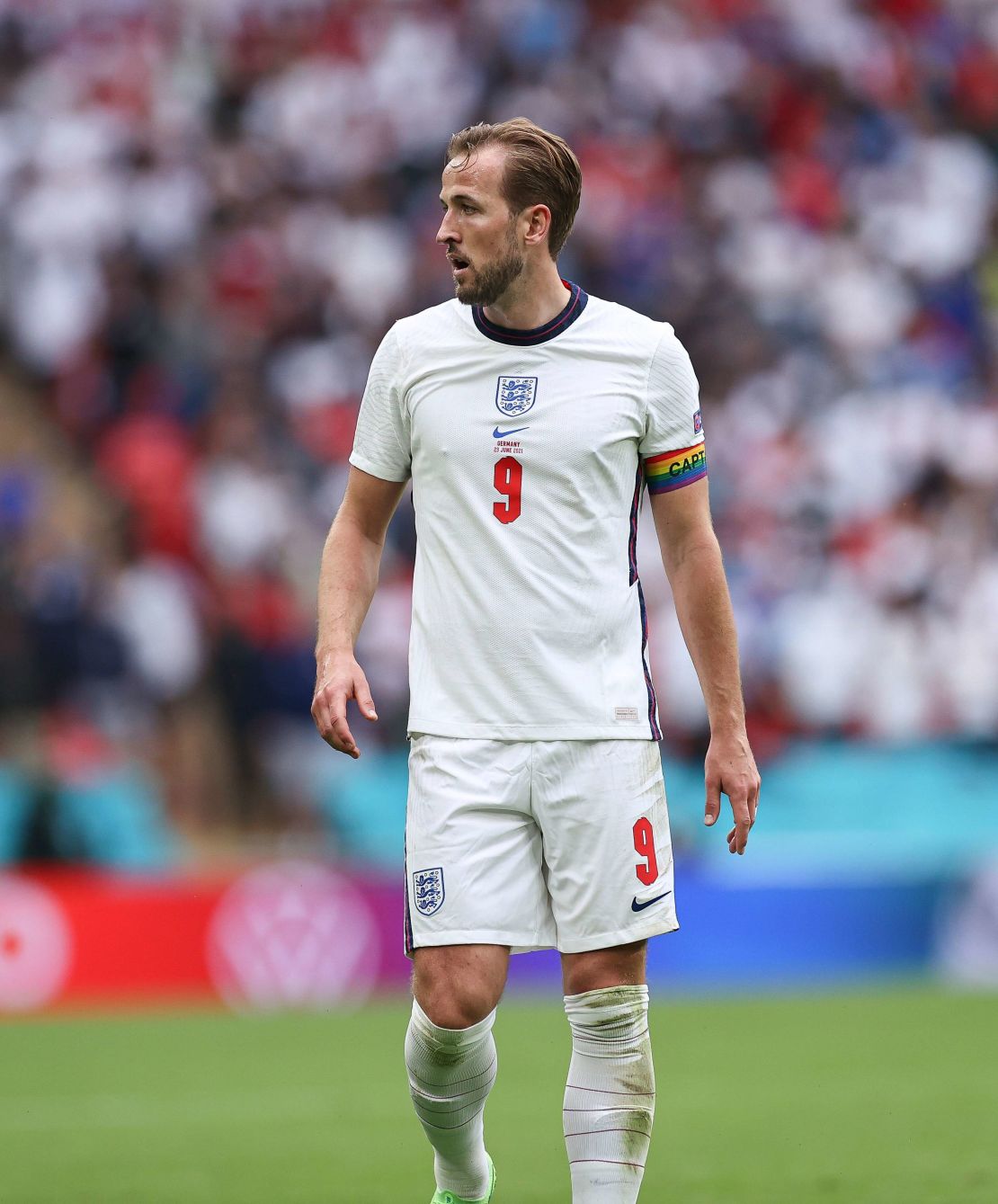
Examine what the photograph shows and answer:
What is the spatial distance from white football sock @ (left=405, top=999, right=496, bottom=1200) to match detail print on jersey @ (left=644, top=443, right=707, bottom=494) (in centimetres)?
127

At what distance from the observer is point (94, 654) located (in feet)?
39.4

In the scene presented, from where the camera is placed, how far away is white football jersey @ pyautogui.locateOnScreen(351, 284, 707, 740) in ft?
15.3

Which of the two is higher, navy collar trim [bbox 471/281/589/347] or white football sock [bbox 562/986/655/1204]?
navy collar trim [bbox 471/281/589/347]

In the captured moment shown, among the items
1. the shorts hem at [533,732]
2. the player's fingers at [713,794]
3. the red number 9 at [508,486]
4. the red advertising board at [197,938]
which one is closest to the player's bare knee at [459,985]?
the shorts hem at [533,732]

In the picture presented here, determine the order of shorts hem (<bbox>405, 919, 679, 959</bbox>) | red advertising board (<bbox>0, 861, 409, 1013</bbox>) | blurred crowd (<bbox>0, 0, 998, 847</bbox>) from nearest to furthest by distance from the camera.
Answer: shorts hem (<bbox>405, 919, 679, 959</bbox>)
red advertising board (<bbox>0, 861, 409, 1013</bbox>)
blurred crowd (<bbox>0, 0, 998, 847</bbox>)

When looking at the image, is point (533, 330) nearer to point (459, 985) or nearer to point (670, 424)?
point (670, 424)

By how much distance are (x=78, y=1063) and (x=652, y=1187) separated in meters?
4.04

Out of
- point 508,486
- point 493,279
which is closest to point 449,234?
point 493,279

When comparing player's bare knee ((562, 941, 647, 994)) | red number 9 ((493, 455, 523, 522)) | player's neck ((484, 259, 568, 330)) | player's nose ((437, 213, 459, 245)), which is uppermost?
player's nose ((437, 213, 459, 245))

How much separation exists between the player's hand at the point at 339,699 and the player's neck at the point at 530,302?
85cm

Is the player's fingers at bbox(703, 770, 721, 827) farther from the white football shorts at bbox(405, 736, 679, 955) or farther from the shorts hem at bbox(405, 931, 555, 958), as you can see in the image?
the shorts hem at bbox(405, 931, 555, 958)

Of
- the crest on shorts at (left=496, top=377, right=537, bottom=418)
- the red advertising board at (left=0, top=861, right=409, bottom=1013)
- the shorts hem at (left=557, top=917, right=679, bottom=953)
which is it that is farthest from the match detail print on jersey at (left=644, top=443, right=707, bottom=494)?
the red advertising board at (left=0, top=861, right=409, bottom=1013)

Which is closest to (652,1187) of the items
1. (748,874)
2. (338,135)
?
(748,874)

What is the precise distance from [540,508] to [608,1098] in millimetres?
1319
